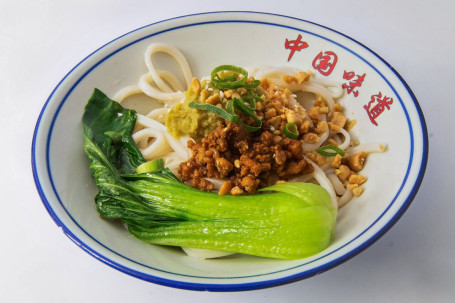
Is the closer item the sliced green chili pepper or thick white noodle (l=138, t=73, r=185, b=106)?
the sliced green chili pepper

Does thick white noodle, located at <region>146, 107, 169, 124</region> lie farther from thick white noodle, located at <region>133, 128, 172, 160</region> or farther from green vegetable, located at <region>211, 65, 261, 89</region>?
green vegetable, located at <region>211, 65, 261, 89</region>

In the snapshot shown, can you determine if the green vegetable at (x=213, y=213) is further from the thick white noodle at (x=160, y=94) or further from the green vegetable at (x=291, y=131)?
the thick white noodle at (x=160, y=94)

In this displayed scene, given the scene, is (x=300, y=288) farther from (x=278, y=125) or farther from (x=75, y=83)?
(x=75, y=83)

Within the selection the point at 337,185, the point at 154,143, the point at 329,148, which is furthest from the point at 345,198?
the point at 154,143

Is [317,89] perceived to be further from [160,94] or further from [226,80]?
[160,94]

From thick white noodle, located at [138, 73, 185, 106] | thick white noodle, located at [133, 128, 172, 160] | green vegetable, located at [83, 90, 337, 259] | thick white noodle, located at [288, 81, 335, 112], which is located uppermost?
thick white noodle, located at [288, 81, 335, 112]

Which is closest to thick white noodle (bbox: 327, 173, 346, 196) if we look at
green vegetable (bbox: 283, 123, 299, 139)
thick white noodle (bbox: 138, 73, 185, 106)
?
green vegetable (bbox: 283, 123, 299, 139)
